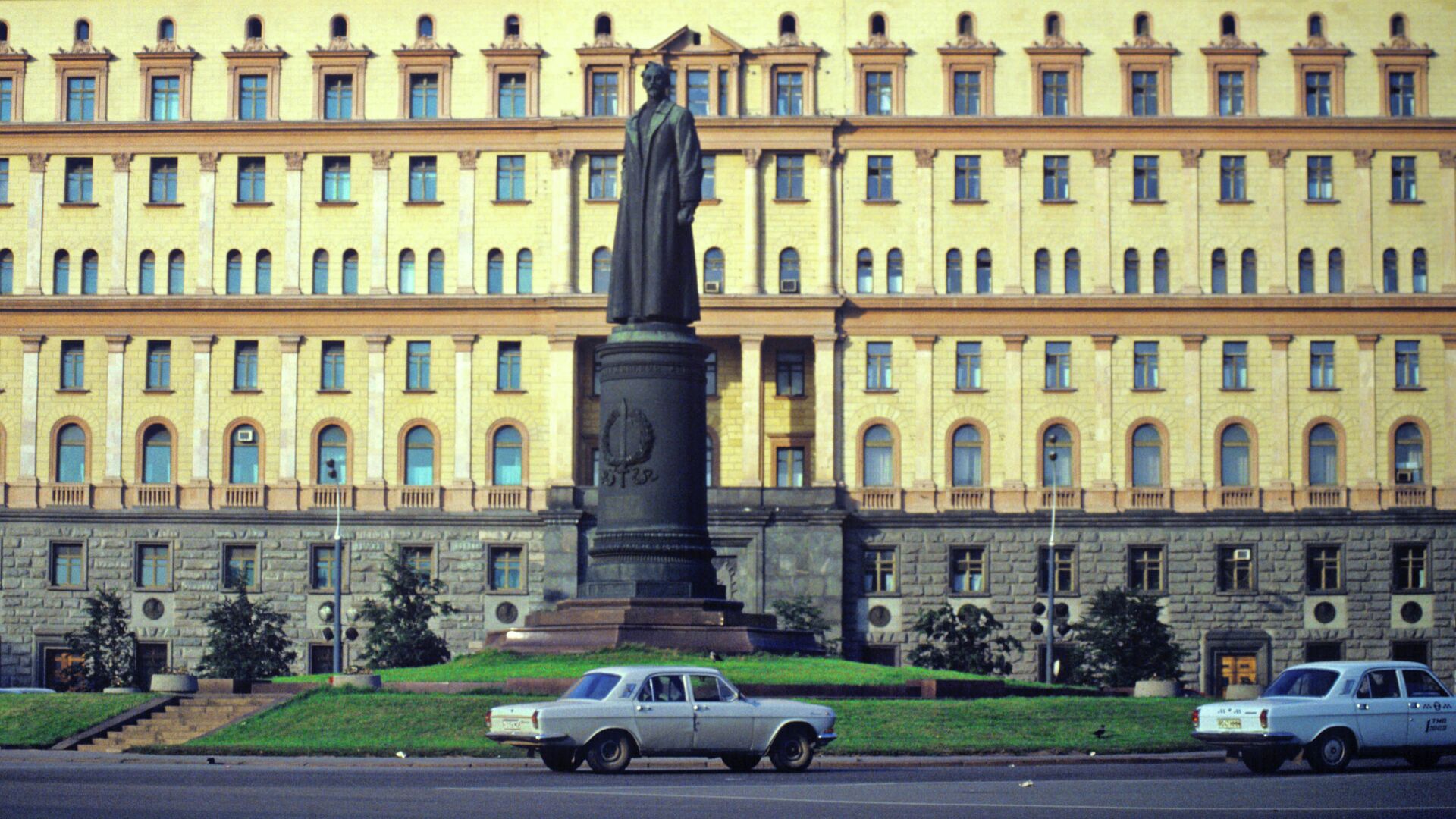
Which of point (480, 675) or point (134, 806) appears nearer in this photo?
point (134, 806)

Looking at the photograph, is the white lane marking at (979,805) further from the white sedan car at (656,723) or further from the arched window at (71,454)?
the arched window at (71,454)

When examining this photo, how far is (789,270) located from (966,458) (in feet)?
30.4

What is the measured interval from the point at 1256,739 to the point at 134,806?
53.5 feet

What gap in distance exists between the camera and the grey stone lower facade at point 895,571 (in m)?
84.9

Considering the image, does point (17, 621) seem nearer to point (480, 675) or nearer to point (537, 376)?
point (537, 376)

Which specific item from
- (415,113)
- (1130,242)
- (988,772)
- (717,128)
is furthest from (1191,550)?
(988,772)

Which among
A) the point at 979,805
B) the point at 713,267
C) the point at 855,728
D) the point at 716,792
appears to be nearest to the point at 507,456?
the point at 713,267

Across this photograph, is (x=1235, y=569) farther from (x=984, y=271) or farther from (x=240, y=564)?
(x=240, y=564)

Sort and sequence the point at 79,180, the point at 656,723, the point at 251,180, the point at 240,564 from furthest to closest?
the point at 79,180 → the point at 251,180 → the point at 240,564 → the point at 656,723

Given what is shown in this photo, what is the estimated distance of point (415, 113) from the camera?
8881 centimetres

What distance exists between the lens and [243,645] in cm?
7456

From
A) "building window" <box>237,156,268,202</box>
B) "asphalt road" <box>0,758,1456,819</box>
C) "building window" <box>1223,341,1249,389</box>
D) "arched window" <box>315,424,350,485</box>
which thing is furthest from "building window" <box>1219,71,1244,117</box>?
"asphalt road" <box>0,758,1456,819</box>

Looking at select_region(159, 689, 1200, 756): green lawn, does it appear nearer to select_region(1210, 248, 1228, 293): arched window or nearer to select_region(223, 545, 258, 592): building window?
select_region(223, 545, 258, 592): building window

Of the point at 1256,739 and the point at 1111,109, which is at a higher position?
the point at 1111,109
